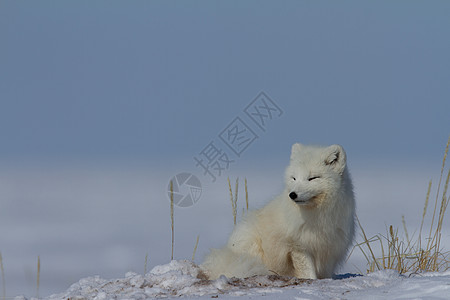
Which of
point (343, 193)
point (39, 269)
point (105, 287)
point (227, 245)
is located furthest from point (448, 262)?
point (39, 269)

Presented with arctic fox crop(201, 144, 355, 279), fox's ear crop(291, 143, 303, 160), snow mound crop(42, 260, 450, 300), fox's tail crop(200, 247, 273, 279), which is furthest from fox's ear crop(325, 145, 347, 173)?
snow mound crop(42, 260, 450, 300)

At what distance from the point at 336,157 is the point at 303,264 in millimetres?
979

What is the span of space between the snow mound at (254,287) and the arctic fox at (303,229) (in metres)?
0.72

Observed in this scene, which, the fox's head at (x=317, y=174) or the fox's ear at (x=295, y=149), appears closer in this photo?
the fox's head at (x=317, y=174)

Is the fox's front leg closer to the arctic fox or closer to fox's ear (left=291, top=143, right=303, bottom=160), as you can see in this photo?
the arctic fox

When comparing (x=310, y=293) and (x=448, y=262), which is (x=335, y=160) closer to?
(x=448, y=262)

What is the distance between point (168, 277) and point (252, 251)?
118cm

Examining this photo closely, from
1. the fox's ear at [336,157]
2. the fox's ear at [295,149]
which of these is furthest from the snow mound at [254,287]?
the fox's ear at [295,149]

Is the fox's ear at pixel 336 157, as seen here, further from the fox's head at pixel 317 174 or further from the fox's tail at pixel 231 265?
the fox's tail at pixel 231 265

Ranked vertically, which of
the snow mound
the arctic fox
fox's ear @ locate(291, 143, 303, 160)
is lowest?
the snow mound

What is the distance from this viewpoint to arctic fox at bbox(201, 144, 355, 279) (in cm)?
499

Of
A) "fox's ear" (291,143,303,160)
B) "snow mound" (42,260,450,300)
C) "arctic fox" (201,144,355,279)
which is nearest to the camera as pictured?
"snow mound" (42,260,450,300)

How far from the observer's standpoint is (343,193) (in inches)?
202

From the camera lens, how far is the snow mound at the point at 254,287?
11.5 ft
